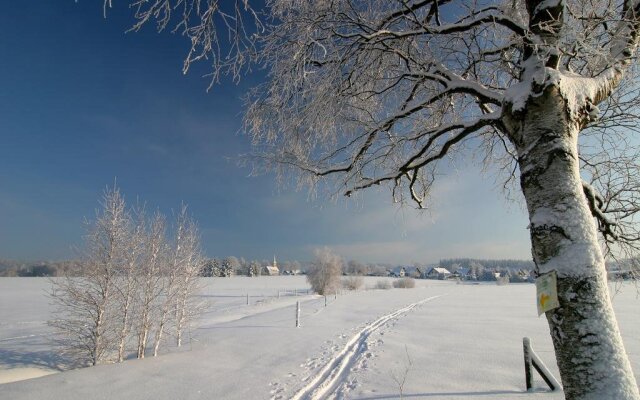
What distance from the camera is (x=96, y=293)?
13.6 meters

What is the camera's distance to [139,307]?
551 inches

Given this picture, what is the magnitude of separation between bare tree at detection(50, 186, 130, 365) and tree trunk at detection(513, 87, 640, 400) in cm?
1548

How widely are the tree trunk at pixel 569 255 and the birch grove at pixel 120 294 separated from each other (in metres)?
14.6

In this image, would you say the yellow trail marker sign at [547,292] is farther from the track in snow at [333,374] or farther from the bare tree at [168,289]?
the bare tree at [168,289]

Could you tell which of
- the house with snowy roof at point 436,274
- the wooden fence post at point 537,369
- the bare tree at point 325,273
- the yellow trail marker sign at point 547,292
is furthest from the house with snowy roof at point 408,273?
the yellow trail marker sign at point 547,292

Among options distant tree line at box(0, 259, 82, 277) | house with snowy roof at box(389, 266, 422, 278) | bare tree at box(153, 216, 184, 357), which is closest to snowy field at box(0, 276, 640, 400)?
bare tree at box(153, 216, 184, 357)

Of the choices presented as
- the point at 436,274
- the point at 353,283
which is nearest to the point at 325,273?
the point at 353,283

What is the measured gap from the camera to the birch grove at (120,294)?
13451 millimetres

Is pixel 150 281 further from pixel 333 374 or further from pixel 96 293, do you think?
pixel 333 374

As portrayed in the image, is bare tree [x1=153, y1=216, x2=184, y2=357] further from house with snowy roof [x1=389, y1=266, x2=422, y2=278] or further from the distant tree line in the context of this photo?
house with snowy roof [x1=389, y1=266, x2=422, y2=278]

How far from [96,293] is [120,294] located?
867 mm

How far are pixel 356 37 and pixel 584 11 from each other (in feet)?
6.36

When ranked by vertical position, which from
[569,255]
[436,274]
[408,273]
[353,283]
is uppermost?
[569,255]

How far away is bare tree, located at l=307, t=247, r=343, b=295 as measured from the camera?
50.2 metres
